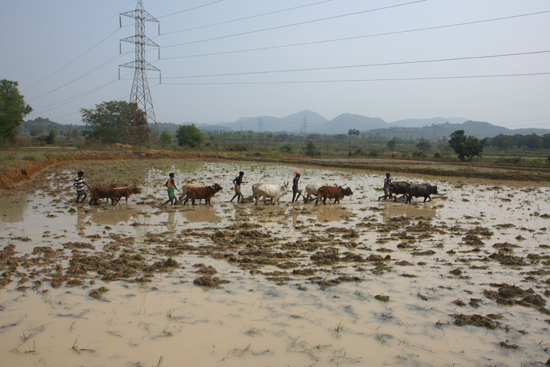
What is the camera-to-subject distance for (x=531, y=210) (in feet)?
45.9

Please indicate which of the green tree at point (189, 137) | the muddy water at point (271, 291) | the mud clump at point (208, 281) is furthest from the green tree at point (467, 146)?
the mud clump at point (208, 281)

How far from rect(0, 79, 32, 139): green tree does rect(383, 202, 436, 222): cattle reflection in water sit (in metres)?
48.1

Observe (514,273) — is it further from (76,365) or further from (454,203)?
(454,203)

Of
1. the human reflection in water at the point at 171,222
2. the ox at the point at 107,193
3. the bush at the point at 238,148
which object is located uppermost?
the bush at the point at 238,148

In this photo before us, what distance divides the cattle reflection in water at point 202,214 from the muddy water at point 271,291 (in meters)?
0.19

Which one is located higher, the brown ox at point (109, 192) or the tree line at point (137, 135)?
the tree line at point (137, 135)

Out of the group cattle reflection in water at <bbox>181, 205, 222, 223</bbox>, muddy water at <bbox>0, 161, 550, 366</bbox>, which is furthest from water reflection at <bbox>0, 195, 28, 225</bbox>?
cattle reflection in water at <bbox>181, 205, 222, 223</bbox>

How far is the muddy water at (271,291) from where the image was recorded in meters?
4.64

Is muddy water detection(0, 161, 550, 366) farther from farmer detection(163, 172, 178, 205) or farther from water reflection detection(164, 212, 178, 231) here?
farmer detection(163, 172, 178, 205)

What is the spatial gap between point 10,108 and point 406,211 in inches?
1969

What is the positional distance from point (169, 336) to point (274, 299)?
1756 millimetres

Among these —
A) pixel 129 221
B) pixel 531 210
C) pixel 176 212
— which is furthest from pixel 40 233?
pixel 531 210

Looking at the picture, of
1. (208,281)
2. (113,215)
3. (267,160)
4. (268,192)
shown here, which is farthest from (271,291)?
(267,160)

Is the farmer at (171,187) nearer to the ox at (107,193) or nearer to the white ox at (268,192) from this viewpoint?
the ox at (107,193)
